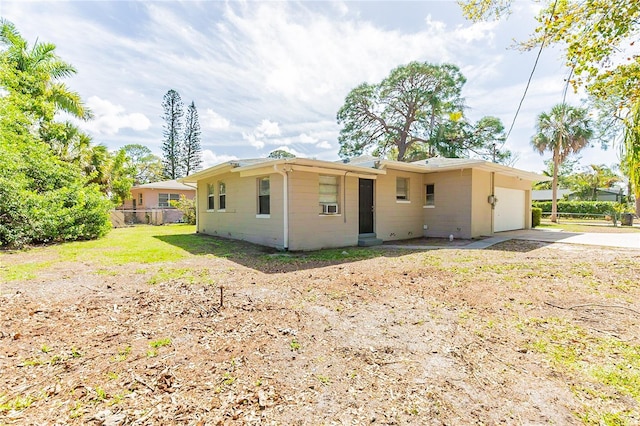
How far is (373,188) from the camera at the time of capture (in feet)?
33.8

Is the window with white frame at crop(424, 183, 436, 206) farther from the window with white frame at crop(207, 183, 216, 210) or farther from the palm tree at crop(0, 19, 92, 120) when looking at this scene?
the palm tree at crop(0, 19, 92, 120)

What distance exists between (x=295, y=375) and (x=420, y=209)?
35.0ft

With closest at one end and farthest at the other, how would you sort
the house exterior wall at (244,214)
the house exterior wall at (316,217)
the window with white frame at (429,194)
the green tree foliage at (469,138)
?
the house exterior wall at (316,217), the house exterior wall at (244,214), the window with white frame at (429,194), the green tree foliage at (469,138)

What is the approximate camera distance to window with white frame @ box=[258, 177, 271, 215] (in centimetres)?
910

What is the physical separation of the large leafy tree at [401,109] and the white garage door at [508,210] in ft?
33.0

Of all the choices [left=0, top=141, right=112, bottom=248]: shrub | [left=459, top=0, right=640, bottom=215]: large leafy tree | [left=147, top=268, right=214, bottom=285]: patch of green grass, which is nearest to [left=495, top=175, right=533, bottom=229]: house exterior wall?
[left=459, top=0, right=640, bottom=215]: large leafy tree

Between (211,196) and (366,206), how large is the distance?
6.86 metres

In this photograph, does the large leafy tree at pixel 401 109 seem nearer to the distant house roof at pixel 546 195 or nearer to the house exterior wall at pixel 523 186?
the house exterior wall at pixel 523 186

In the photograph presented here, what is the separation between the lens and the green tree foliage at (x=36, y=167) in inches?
337

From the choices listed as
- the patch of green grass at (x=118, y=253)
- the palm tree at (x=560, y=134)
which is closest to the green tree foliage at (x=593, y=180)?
the palm tree at (x=560, y=134)

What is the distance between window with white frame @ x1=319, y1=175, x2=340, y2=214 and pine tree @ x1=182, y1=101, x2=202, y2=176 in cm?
2918

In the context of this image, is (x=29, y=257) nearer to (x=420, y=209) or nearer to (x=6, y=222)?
(x=6, y=222)

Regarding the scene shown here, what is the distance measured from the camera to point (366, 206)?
10273 millimetres

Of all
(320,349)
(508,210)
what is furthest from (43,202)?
(508,210)
